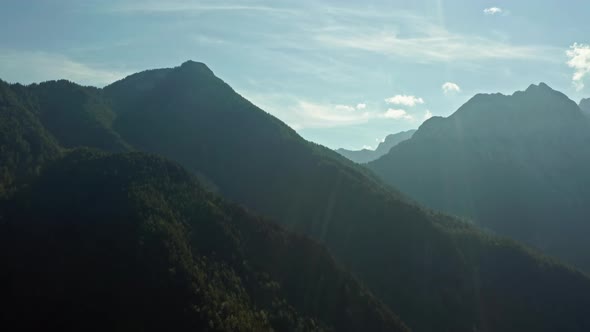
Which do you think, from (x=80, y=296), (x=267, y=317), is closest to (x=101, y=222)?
(x=80, y=296)

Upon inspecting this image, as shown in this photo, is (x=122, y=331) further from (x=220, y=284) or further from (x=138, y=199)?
(x=138, y=199)

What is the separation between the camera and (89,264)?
166m

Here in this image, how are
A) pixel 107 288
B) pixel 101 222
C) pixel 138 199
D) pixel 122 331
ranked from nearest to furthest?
1. pixel 122 331
2. pixel 107 288
3. pixel 101 222
4. pixel 138 199

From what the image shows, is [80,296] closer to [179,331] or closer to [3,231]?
[179,331]

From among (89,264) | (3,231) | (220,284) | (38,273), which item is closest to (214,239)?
(220,284)

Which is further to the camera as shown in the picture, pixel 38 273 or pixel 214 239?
pixel 214 239

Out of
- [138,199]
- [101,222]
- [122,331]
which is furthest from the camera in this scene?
[138,199]

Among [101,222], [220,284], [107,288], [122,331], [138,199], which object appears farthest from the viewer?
[138,199]

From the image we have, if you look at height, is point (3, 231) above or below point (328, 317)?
above

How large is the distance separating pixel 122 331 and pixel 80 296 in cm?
2253

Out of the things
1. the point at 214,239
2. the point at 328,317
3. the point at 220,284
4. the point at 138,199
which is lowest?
the point at 328,317

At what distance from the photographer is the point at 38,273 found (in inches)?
6644

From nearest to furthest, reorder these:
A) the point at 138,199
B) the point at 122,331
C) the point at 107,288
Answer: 1. the point at 122,331
2. the point at 107,288
3. the point at 138,199

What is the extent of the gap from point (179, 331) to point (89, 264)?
4317 centimetres
